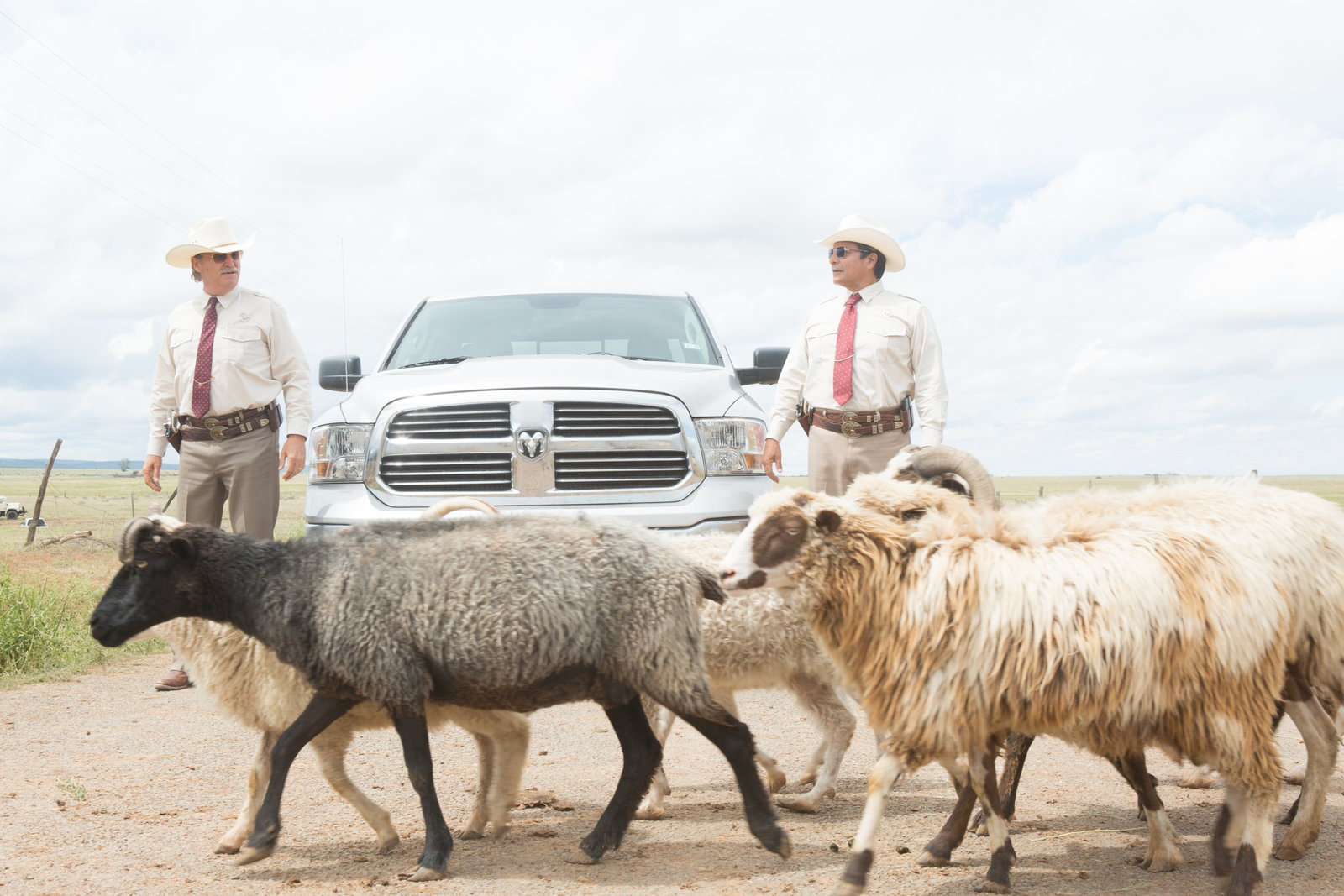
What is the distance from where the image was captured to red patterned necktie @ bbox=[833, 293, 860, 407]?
6.85 meters

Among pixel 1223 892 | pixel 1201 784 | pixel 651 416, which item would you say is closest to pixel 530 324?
pixel 651 416

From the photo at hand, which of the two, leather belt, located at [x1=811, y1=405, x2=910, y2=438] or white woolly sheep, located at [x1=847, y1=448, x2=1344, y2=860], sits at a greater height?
leather belt, located at [x1=811, y1=405, x2=910, y2=438]

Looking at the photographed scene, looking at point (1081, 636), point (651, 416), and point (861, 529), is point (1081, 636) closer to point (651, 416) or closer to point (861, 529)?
point (861, 529)

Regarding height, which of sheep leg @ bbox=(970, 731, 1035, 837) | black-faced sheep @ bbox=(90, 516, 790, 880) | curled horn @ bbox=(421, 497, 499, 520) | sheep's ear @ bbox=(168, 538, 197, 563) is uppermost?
curled horn @ bbox=(421, 497, 499, 520)

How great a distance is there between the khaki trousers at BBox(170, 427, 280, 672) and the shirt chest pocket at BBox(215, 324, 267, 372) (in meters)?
0.47

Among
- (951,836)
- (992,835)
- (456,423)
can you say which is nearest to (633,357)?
(456,423)

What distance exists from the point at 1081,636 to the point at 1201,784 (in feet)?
8.95

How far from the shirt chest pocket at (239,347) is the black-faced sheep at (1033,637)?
4.37 meters

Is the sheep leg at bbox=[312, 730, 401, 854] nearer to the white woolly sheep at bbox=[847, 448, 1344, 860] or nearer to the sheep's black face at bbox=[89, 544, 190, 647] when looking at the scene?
the sheep's black face at bbox=[89, 544, 190, 647]

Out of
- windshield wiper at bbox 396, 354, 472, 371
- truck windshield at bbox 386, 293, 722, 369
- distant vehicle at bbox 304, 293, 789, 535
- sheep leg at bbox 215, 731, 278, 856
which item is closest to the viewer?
sheep leg at bbox 215, 731, 278, 856

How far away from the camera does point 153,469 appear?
758 cm

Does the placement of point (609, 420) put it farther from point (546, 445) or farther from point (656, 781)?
point (656, 781)

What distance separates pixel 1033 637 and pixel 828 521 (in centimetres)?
90

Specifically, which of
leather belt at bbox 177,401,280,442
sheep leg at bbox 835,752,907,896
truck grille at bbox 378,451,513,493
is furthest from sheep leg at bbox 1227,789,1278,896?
leather belt at bbox 177,401,280,442
